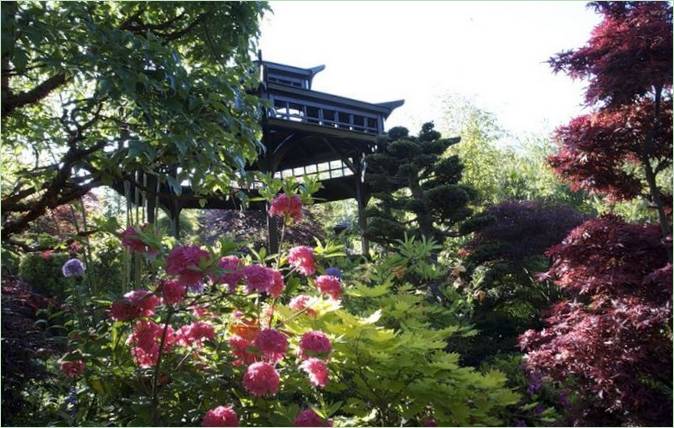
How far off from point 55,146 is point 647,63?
2.50 meters

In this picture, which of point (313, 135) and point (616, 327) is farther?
point (313, 135)

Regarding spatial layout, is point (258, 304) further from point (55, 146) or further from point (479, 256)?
point (479, 256)

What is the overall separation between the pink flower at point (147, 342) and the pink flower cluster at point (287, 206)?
0.54 metres

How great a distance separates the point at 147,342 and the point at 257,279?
41 centimetres

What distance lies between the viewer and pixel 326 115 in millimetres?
10680

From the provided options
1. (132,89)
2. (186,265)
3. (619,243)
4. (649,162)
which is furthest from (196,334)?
(649,162)

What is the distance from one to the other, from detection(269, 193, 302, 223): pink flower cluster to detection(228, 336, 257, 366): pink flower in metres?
0.45

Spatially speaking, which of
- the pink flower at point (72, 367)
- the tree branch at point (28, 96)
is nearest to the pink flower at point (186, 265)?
the pink flower at point (72, 367)

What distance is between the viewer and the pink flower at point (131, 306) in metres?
1.58

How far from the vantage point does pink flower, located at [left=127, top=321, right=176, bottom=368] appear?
1658mm

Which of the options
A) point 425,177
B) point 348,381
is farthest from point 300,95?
point 348,381

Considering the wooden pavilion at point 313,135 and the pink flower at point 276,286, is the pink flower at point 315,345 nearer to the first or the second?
the pink flower at point 276,286

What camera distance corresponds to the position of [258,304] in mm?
1802

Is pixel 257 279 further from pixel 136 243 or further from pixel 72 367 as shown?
pixel 72 367
